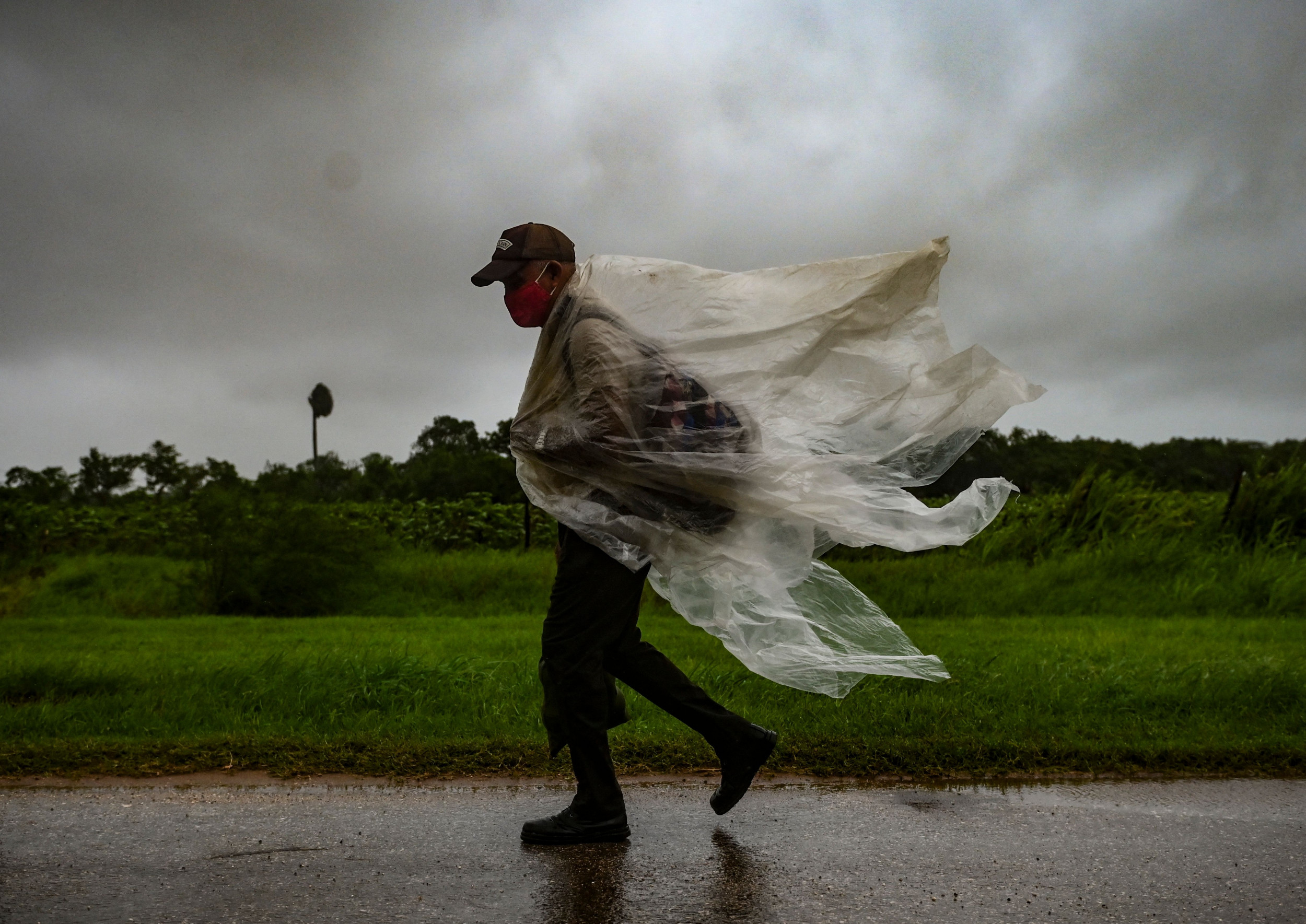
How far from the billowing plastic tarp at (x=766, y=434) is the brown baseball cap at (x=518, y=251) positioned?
0.16m

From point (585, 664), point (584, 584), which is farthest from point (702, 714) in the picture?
point (584, 584)

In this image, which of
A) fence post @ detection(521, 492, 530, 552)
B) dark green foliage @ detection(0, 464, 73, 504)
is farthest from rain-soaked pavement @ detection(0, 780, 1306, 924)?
dark green foliage @ detection(0, 464, 73, 504)

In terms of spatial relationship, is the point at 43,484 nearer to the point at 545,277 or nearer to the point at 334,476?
the point at 334,476

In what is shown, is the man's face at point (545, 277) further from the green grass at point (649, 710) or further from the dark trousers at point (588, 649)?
the green grass at point (649, 710)

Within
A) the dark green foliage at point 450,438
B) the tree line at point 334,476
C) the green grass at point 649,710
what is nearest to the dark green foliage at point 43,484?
the tree line at point 334,476

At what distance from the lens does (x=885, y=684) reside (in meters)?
6.87

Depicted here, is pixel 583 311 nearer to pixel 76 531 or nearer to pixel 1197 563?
pixel 1197 563

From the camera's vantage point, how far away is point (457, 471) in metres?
20.0

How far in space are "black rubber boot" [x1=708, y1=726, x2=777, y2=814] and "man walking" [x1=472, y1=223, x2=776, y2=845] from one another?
2cm

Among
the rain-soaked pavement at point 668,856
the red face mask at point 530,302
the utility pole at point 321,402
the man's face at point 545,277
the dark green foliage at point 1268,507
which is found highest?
the utility pole at point 321,402

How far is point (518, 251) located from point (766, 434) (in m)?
1.12

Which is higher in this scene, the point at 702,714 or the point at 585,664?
the point at 585,664

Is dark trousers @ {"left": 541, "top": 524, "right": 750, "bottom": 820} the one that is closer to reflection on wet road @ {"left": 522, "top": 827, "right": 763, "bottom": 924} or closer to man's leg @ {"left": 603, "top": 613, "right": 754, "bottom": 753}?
man's leg @ {"left": 603, "top": 613, "right": 754, "bottom": 753}

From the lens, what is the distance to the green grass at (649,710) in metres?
5.24
